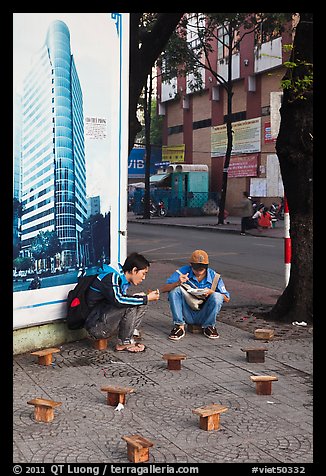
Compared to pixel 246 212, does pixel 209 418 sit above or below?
below

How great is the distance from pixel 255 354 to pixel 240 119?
34.2 m

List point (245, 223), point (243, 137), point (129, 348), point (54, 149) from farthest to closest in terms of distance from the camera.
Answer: point (243, 137) → point (245, 223) → point (129, 348) → point (54, 149)

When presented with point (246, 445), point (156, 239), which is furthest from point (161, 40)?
point (156, 239)

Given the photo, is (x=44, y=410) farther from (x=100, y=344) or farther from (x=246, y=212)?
(x=246, y=212)

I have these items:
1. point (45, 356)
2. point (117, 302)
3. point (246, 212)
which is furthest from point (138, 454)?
point (246, 212)

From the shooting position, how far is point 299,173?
808 centimetres

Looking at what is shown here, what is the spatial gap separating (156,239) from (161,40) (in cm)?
1220

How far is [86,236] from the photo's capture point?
6992 millimetres

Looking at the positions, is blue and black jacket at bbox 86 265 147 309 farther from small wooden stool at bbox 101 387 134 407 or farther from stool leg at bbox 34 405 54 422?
stool leg at bbox 34 405 54 422

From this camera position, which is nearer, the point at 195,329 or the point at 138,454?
the point at 138,454

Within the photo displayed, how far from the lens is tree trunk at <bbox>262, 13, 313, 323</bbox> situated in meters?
7.95

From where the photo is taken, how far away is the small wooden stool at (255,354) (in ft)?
20.8
